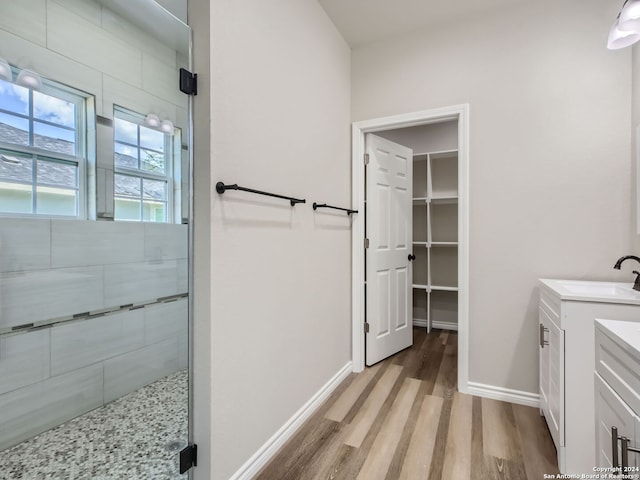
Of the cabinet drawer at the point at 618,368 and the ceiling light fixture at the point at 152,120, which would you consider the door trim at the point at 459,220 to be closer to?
the cabinet drawer at the point at 618,368

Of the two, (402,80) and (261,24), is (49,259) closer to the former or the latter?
(261,24)

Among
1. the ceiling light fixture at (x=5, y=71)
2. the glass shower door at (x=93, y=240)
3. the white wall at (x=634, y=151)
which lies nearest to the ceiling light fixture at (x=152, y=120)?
the glass shower door at (x=93, y=240)

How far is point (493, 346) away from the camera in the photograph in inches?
90.6

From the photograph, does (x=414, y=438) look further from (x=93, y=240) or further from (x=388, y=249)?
(x=93, y=240)

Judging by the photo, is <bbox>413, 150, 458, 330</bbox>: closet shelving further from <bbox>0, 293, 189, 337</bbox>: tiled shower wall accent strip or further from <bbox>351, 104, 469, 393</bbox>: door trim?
<bbox>0, 293, 189, 337</bbox>: tiled shower wall accent strip

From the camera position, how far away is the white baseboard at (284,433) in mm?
1509

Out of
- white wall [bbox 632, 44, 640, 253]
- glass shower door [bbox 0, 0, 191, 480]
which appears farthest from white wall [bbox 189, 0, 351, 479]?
white wall [bbox 632, 44, 640, 253]

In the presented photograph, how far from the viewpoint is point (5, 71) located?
62.4 inches

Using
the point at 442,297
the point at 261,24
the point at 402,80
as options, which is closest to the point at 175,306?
the point at 261,24

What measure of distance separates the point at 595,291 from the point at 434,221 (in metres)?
2.25

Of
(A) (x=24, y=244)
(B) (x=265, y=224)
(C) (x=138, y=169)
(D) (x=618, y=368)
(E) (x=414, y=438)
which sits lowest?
(E) (x=414, y=438)

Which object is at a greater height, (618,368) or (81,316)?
(618,368)

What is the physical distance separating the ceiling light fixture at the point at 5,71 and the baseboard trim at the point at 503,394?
11.2 feet

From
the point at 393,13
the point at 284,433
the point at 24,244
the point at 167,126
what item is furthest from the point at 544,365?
the point at 24,244
